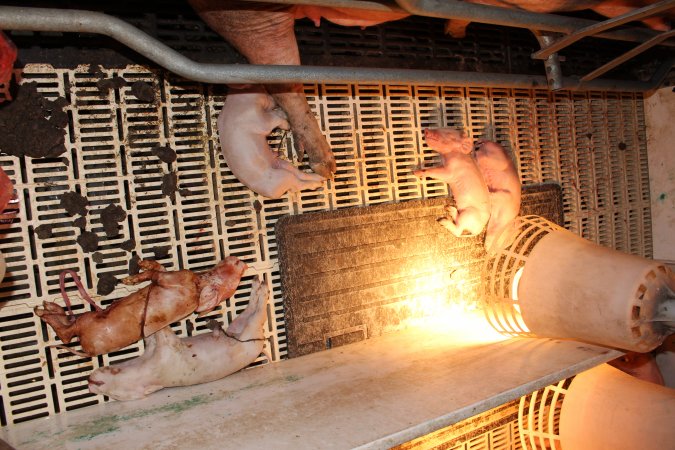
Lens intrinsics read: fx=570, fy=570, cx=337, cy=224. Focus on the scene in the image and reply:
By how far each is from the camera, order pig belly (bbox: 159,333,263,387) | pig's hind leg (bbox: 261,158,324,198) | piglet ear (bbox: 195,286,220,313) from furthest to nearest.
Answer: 1. pig's hind leg (bbox: 261,158,324,198)
2. piglet ear (bbox: 195,286,220,313)
3. pig belly (bbox: 159,333,263,387)

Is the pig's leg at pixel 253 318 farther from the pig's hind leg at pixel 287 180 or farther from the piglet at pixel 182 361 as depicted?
the pig's hind leg at pixel 287 180

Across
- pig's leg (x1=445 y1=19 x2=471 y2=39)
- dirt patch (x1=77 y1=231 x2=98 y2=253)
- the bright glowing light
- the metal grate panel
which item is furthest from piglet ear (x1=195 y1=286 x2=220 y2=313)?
pig's leg (x1=445 y1=19 x2=471 y2=39)

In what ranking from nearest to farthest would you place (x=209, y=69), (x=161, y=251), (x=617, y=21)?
(x=209, y=69) → (x=617, y=21) → (x=161, y=251)

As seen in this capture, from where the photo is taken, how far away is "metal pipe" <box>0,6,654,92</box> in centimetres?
133

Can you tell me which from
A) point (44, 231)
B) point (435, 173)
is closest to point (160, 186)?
point (44, 231)

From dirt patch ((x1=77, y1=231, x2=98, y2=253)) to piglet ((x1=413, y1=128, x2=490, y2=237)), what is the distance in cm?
145

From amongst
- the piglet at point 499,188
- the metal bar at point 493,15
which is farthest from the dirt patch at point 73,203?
the piglet at point 499,188

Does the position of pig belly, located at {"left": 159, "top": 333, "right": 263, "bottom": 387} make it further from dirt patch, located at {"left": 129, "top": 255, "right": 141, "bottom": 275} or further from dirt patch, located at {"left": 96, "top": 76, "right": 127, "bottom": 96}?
dirt patch, located at {"left": 96, "top": 76, "right": 127, "bottom": 96}

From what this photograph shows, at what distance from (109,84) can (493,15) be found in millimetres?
1366

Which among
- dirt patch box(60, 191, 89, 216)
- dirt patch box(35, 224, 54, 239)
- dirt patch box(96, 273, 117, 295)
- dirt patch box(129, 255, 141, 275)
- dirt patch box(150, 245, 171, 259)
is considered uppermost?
dirt patch box(60, 191, 89, 216)

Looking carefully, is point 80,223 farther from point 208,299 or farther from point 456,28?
point 456,28

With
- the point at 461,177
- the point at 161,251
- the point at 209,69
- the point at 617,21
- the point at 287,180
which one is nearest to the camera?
the point at 209,69

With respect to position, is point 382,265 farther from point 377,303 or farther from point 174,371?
point 174,371

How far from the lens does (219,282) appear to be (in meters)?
2.19
